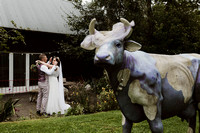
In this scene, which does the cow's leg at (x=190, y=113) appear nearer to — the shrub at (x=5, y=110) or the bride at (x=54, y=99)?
the bride at (x=54, y=99)

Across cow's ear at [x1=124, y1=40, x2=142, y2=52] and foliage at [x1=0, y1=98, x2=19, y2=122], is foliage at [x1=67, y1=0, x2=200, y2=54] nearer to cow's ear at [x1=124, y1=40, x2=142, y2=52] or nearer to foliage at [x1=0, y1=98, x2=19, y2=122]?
foliage at [x1=0, y1=98, x2=19, y2=122]

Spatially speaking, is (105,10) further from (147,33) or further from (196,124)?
(196,124)

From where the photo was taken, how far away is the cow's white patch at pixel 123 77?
2.11 m

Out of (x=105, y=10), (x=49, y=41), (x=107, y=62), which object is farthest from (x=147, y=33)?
(x=107, y=62)

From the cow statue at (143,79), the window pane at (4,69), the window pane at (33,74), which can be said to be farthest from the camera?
the window pane at (33,74)

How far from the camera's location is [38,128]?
511cm

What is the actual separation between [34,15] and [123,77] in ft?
42.5

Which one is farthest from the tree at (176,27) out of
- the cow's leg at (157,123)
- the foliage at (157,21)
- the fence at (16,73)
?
the cow's leg at (157,123)

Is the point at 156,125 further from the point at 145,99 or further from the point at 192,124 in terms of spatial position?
the point at 192,124

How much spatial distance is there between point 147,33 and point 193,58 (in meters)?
9.28

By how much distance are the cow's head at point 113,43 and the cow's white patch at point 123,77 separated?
0.55ft

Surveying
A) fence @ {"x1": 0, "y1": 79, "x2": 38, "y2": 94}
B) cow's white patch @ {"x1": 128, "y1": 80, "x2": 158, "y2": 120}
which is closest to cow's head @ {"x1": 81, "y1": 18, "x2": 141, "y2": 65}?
cow's white patch @ {"x1": 128, "y1": 80, "x2": 158, "y2": 120}

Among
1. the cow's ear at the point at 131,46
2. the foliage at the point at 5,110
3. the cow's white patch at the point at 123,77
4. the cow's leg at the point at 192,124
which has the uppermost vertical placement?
the cow's ear at the point at 131,46

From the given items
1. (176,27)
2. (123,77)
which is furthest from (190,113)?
(176,27)
